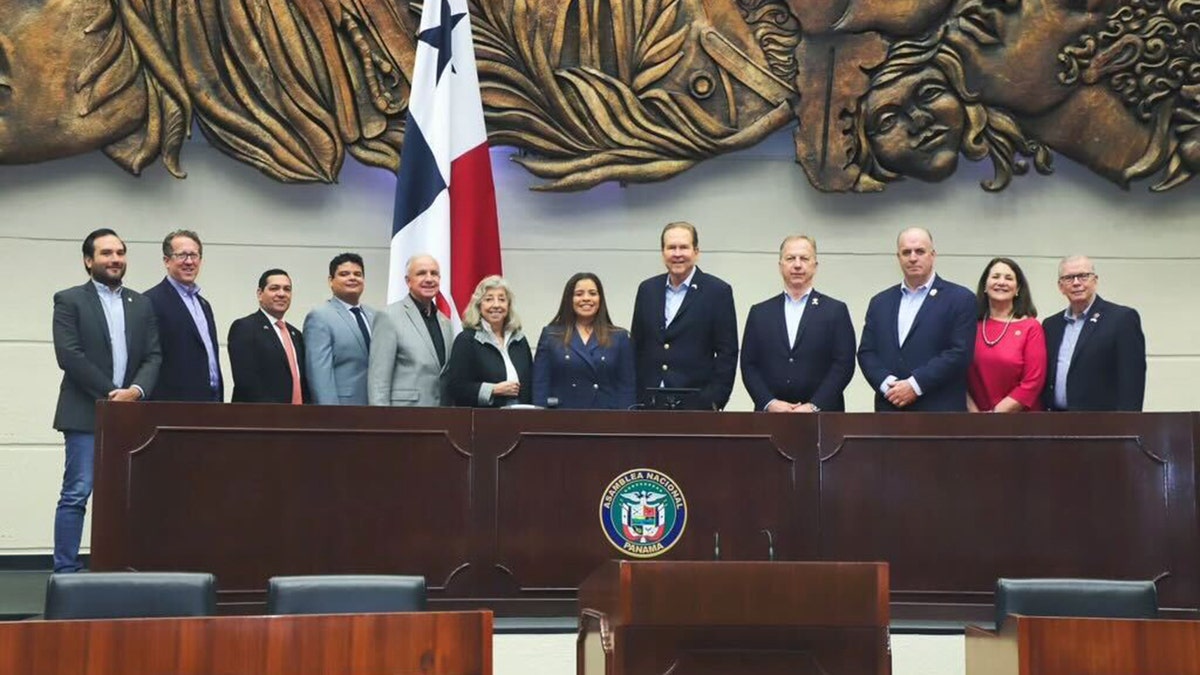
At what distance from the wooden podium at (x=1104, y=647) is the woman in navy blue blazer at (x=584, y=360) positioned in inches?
94.3

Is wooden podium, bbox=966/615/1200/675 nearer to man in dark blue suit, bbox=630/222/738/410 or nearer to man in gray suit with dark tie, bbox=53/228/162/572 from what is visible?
man in dark blue suit, bbox=630/222/738/410

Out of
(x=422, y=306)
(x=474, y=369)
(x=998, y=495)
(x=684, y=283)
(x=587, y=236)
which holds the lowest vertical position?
(x=998, y=495)

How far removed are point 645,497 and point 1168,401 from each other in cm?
336

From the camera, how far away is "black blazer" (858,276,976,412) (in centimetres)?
525

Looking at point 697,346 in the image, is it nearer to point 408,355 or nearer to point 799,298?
point 799,298

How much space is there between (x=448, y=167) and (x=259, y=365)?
1.49 metres

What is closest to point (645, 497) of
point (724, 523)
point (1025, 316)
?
point (724, 523)

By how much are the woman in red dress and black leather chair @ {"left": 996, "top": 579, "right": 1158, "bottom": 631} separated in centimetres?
168

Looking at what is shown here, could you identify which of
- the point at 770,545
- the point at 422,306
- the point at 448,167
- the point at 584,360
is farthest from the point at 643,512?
the point at 448,167

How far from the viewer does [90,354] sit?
17.9 feet

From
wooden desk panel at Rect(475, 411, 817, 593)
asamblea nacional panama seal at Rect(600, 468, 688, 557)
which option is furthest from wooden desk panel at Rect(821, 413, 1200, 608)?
asamblea nacional panama seal at Rect(600, 468, 688, 557)

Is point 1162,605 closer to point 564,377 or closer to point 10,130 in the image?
point 564,377

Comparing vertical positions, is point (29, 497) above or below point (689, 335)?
below

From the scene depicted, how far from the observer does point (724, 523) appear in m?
5.00
